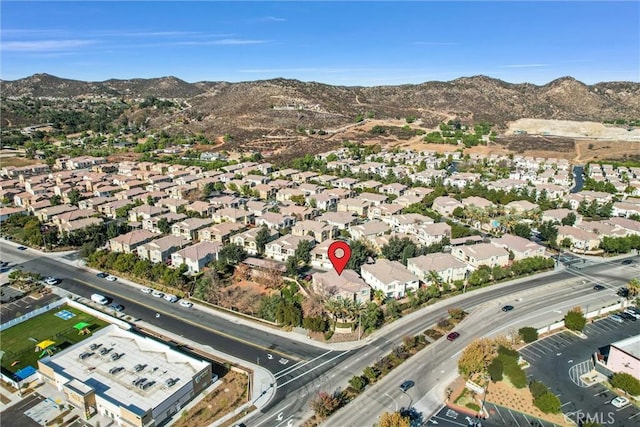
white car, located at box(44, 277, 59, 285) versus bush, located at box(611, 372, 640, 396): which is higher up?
white car, located at box(44, 277, 59, 285)

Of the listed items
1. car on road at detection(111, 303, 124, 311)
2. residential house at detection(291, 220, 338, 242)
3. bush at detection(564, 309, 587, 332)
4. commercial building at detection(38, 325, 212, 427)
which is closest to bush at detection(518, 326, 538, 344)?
bush at detection(564, 309, 587, 332)

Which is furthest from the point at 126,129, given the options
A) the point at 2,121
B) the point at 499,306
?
the point at 499,306

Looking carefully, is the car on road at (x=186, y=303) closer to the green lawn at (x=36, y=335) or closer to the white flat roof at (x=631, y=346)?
the green lawn at (x=36, y=335)

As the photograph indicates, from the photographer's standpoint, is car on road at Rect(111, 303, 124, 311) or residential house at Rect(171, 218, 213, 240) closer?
car on road at Rect(111, 303, 124, 311)

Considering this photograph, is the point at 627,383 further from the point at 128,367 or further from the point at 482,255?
the point at 128,367

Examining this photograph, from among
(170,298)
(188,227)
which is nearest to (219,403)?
(170,298)

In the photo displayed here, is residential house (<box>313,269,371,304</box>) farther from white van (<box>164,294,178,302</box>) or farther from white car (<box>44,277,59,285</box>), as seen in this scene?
white car (<box>44,277,59,285</box>)

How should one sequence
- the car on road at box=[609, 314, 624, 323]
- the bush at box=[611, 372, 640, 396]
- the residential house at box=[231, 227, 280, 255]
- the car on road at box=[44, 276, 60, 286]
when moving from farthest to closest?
the residential house at box=[231, 227, 280, 255] → the car on road at box=[44, 276, 60, 286] → the car on road at box=[609, 314, 624, 323] → the bush at box=[611, 372, 640, 396]
